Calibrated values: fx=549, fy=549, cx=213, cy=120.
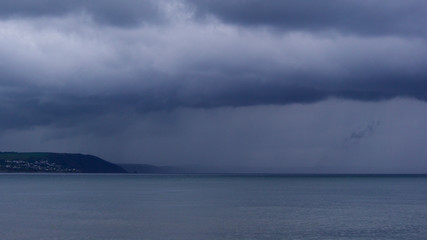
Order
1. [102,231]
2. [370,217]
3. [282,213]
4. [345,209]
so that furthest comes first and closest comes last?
[345,209], [282,213], [370,217], [102,231]

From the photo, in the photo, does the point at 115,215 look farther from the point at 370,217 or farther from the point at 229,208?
the point at 370,217

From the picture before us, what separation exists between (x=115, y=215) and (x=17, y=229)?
22134mm

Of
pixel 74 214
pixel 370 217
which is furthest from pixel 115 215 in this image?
pixel 370 217

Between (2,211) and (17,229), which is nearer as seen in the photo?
(17,229)

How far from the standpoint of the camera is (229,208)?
110 meters

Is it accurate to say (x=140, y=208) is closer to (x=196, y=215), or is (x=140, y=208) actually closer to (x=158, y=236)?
(x=196, y=215)

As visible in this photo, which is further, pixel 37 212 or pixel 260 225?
pixel 37 212

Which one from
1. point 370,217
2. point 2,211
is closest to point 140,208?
point 2,211

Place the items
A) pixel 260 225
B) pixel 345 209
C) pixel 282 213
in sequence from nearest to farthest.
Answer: pixel 260 225 → pixel 282 213 → pixel 345 209

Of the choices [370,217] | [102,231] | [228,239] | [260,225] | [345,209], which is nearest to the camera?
[228,239]

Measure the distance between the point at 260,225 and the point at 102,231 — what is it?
73.9 ft

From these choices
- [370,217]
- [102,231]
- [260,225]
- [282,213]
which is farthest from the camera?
[282,213]

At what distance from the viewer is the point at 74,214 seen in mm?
96125

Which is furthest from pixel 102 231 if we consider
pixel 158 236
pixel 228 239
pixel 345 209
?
pixel 345 209
